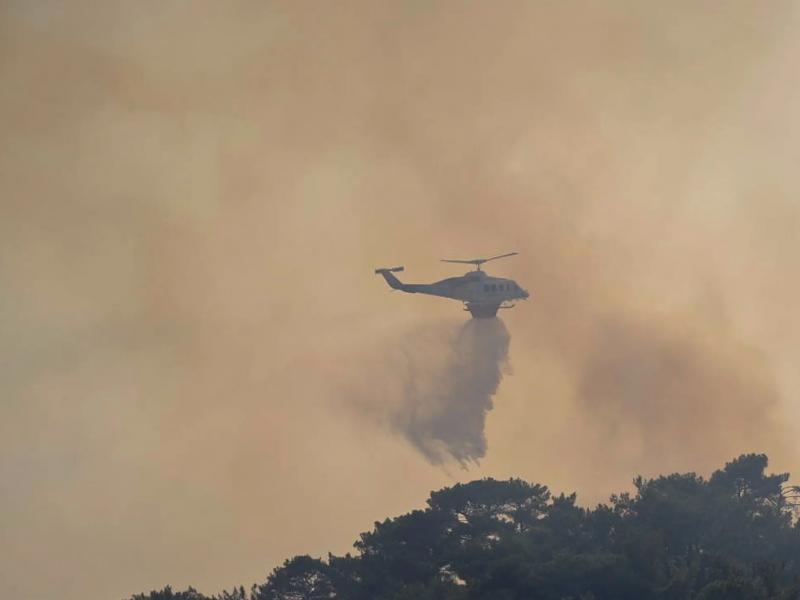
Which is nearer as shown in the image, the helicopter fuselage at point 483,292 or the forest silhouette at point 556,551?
the forest silhouette at point 556,551

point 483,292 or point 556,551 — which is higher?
point 483,292

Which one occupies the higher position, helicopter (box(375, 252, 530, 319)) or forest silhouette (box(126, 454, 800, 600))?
helicopter (box(375, 252, 530, 319))

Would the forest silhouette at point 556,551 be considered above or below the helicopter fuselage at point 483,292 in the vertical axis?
below

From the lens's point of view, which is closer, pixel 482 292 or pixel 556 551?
pixel 556 551

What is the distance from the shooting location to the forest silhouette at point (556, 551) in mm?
132875

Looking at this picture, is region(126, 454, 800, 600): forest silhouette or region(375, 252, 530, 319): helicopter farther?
region(375, 252, 530, 319): helicopter

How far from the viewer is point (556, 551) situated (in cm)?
14288

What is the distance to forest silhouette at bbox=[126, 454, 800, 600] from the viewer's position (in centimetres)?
13288

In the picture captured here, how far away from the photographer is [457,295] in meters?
181

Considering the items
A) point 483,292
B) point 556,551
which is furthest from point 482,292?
point 556,551

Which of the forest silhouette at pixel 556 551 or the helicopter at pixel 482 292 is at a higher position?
the helicopter at pixel 482 292

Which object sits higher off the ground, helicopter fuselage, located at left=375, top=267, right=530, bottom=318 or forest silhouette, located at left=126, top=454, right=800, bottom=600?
helicopter fuselage, located at left=375, top=267, right=530, bottom=318

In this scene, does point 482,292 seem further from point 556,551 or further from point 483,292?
point 556,551

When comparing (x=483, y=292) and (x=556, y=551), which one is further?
(x=483, y=292)
